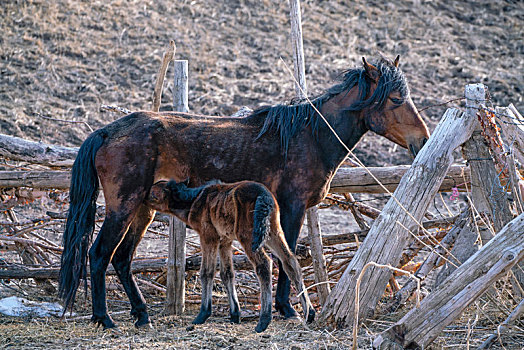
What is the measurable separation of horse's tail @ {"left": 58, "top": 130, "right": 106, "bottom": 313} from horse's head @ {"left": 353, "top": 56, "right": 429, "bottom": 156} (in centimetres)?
282

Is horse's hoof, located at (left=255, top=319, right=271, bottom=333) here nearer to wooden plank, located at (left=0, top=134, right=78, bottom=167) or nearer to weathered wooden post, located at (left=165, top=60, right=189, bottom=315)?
weathered wooden post, located at (left=165, top=60, right=189, bottom=315)

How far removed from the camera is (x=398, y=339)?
435 centimetres

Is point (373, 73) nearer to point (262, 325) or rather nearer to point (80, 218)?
point (262, 325)

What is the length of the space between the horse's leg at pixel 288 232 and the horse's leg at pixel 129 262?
1.38 metres

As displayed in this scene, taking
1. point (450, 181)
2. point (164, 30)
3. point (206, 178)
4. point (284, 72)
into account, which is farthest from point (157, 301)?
point (164, 30)

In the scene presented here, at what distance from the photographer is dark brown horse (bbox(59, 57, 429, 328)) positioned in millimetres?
6223

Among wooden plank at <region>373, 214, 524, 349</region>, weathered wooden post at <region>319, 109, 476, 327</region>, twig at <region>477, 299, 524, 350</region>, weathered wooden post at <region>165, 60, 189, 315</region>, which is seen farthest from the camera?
weathered wooden post at <region>165, 60, 189, 315</region>

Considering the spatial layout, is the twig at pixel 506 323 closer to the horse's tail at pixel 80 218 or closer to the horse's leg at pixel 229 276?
the horse's leg at pixel 229 276

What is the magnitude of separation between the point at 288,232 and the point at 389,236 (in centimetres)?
137

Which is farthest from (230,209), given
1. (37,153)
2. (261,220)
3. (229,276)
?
(37,153)

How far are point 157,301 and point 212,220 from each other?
2235mm

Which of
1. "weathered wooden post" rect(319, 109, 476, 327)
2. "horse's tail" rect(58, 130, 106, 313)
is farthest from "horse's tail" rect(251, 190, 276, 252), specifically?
"horse's tail" rect(58, 130, 106, 313)

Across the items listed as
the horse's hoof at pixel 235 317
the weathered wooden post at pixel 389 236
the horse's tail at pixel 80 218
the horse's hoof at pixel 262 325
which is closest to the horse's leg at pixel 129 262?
the horse's tail at pixel 80 218

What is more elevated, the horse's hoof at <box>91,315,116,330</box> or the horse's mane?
the horse's mane
